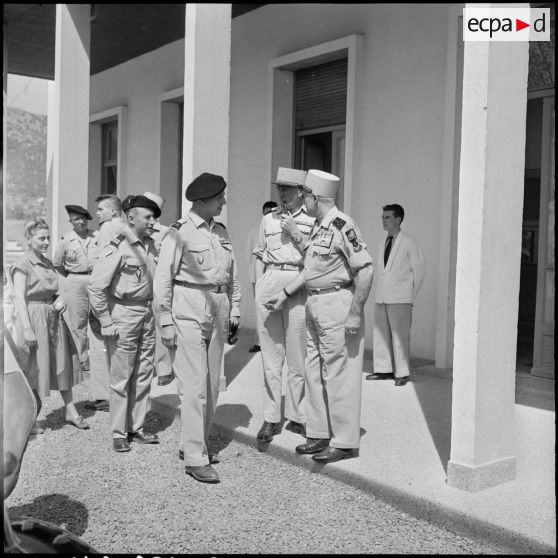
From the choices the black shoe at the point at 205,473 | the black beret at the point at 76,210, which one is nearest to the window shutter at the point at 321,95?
the black beret at the point at 76,210

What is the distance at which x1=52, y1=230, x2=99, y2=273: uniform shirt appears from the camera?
8086 millimetres

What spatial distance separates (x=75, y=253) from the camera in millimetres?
8117

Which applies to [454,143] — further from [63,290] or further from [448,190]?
[63,290]

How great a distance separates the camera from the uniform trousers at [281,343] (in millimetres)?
5379

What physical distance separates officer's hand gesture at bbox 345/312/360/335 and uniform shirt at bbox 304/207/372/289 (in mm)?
281

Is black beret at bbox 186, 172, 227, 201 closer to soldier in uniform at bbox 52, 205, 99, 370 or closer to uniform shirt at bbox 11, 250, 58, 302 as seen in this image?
uniform shirt at bbox 11, 250, 58, 302

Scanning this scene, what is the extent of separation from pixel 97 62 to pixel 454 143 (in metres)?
9.65

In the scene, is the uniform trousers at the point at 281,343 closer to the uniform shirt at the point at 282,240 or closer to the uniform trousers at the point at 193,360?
the uniform shirt at the point at 282,240

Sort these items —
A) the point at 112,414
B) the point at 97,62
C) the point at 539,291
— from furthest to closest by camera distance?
the point at 97,62 → the point at 539,291 → the point at 112,414

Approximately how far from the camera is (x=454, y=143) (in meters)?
7.59

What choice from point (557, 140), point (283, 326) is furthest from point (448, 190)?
point (557, 140)

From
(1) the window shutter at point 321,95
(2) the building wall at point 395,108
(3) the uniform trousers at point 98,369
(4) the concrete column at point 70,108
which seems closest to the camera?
(3) the uniform trousers at point 98,369

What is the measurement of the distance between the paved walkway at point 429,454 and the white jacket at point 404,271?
3.07 ft

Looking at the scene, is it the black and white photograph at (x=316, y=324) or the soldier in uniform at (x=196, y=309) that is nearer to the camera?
the black and white photograph at (x=316, y=324)
